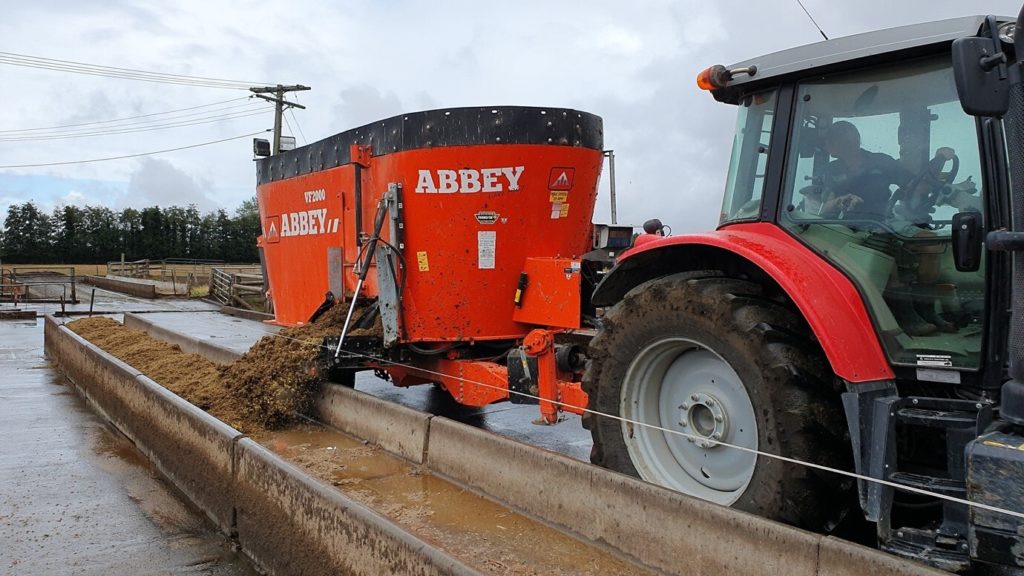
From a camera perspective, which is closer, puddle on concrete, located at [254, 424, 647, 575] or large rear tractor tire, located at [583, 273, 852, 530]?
large rear tractor tire, located at [583, 273, 852, 530]

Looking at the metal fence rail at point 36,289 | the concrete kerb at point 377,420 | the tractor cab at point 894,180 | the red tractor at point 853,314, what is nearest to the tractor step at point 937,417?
the red tractor at point 853,314

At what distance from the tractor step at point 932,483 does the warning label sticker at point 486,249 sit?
390cm

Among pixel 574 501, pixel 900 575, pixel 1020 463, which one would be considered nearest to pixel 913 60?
pixel 1020 463

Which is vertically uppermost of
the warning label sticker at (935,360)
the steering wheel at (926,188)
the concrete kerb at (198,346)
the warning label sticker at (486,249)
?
the steering wheel at (926,188)

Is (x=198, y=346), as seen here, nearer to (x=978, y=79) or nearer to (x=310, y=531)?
(x=310, y=531)

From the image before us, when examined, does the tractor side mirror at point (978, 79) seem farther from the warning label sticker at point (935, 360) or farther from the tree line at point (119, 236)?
the tree line at point (119, 236)

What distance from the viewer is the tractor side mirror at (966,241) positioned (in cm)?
286

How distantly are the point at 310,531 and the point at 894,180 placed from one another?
3.08 m

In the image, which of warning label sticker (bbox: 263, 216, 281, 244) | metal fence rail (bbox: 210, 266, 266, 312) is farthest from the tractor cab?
metal fence rail (bbox: 210, 266, 266, 312)

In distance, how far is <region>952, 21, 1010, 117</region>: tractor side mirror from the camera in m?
2.41

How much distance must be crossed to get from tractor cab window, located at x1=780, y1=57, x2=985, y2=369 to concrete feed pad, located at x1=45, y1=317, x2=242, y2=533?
3.66 meters

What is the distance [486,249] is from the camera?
6.41 meters

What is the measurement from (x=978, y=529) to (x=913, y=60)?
6.03 ft

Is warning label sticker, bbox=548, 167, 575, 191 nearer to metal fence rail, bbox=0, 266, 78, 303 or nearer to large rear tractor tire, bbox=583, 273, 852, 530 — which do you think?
large rear tractor tire, bbox=583, 273, 852, 530
